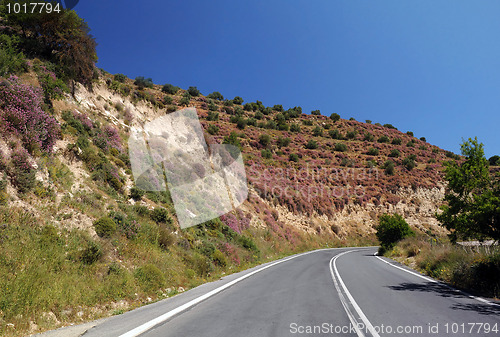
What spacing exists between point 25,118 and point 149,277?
26.9ft

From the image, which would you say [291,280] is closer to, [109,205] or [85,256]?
[85,256]

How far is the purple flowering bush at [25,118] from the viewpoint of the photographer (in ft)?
33.1

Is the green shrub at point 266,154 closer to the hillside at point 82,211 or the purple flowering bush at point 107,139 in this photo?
the hillside at point 82,211

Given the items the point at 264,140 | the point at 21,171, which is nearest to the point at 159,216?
the point at 21,171

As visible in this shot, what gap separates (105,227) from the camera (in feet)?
33.2

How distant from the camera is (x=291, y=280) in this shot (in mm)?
10781

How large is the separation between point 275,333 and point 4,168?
10.1m

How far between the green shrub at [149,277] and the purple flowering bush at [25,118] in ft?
22.0

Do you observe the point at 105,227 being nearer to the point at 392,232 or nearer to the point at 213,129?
the point at 392,232

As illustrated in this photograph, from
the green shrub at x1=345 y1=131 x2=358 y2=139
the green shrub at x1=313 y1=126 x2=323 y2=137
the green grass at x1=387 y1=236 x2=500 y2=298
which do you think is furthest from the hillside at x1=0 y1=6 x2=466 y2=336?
the green shrub at x1=345 y1=131 x2=358 y2=139

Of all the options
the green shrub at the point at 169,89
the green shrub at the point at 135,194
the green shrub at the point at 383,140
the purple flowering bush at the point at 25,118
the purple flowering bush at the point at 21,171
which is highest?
the green shrub at the point at 169,89

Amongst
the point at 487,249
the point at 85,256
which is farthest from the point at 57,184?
the point at 487,249

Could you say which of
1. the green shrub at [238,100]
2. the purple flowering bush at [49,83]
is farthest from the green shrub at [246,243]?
the green shrub at [238,100]

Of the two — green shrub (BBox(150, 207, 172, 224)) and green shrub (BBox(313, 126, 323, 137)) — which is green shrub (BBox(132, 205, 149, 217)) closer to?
green shrub (BBox(150, 207, 172, 224))
